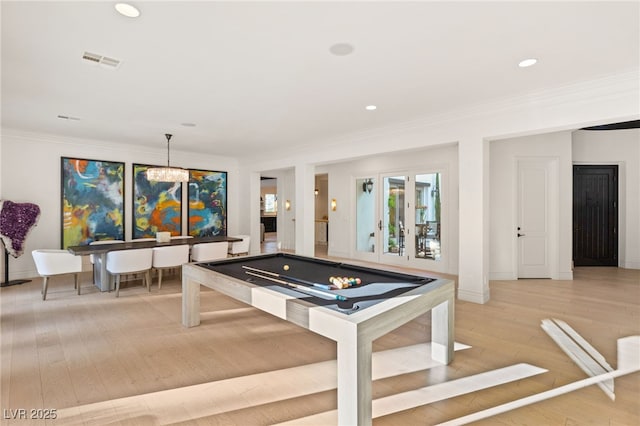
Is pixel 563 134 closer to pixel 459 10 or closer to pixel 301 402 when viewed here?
pixel 459 10

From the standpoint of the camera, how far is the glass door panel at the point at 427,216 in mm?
7172

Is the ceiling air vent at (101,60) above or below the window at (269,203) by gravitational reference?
above

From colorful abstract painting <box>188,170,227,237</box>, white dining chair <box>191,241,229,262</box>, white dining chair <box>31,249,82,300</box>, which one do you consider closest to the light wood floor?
white dining chair <box>31,249,82,300</box>

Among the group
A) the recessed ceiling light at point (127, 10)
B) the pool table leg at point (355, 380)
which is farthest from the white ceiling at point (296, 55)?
the pool table leg at point (355, 380)

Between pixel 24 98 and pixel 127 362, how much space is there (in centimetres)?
388

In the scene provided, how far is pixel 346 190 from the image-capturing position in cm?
889

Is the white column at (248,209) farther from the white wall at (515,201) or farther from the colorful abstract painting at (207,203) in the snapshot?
the white wall at (515,201)

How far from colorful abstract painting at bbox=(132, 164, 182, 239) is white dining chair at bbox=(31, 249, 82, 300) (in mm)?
2456

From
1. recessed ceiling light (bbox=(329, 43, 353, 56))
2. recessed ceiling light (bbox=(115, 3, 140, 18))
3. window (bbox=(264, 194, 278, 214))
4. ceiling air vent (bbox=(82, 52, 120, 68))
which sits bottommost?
window (bbox=(264, 194, 278, 214))

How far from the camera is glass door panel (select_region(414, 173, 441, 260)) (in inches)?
282

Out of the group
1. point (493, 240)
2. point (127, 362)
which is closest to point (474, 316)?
point (493, 240)

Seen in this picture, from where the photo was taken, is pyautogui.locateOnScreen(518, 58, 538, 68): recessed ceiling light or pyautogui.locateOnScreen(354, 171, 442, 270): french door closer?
pyautogui.locateOnScreen(518, 58, 538, 68): recessed ceiling light

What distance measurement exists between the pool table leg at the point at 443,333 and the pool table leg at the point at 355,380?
Answer: 1.29 m

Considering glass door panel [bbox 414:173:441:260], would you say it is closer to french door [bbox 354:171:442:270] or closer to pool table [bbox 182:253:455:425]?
french door [bbox 354:171:442:270]
